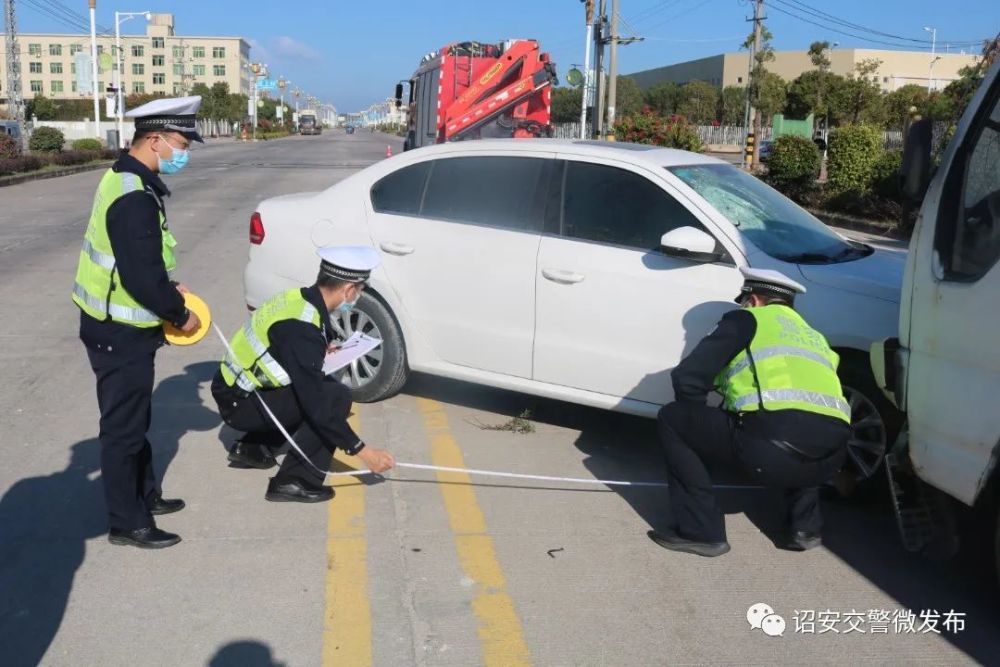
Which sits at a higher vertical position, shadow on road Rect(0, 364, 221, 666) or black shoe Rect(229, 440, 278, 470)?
black shoe Rect(229, 440, 278, 470)

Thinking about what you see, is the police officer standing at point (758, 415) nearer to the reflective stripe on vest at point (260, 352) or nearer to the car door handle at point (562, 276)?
the car door handle at point (562, 276)

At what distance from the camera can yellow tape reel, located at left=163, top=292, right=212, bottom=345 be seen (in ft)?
14.4

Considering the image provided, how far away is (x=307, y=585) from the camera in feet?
13.7

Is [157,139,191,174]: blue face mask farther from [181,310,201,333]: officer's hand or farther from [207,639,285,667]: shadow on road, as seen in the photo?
[207,639,285,667]: shadow on road

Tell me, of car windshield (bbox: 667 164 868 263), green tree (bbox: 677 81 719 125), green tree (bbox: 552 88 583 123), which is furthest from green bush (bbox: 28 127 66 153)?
green tree (bbox: 552 88 583 123)

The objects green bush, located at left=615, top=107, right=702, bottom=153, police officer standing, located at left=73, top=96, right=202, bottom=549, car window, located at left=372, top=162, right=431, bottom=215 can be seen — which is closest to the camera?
police officer standing, located at left=73, top=96, right=202, bottom=549

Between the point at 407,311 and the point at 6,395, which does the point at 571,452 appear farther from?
the point at 6,395

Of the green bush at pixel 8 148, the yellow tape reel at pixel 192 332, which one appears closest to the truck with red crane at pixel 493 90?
the green bush at pixel 8 148

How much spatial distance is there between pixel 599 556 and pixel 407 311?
2.36m

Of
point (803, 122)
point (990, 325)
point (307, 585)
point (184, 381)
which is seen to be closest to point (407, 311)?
point (184, 381)

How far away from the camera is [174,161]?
4426 millimetres

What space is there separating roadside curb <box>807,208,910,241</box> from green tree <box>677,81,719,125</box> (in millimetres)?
60557

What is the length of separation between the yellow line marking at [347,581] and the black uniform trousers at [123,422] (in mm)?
863

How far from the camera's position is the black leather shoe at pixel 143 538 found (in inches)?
175
